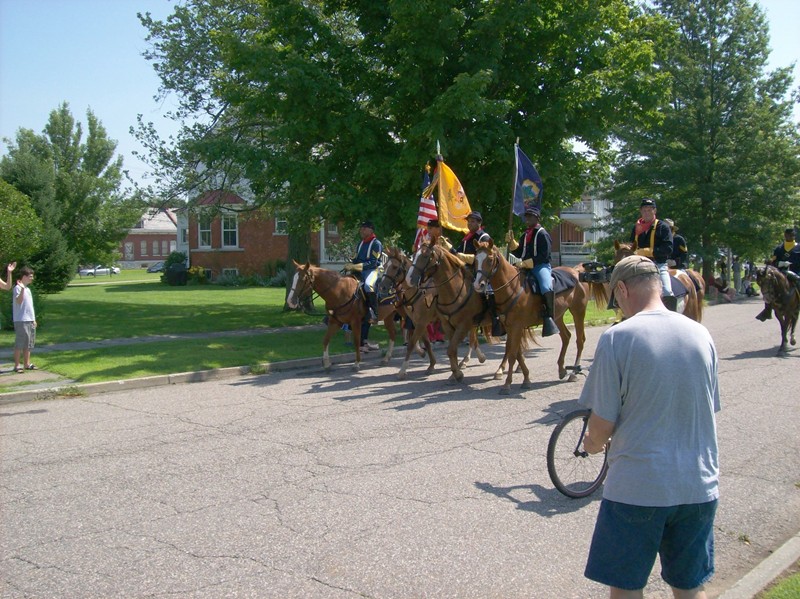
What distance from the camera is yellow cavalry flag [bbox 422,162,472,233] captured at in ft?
49.9

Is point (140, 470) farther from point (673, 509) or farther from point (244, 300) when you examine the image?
point (244, 300)

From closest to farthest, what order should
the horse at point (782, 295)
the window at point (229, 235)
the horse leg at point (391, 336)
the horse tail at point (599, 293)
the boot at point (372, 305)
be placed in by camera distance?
the horse tail at point (599, 293) → the boot at point (372, 305) → the horse leg at point (391, 336) → the horse at point (782, 295) → the window at point (229, 235)

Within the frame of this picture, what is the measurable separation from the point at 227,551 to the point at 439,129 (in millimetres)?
12635

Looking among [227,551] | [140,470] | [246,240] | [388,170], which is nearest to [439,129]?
[388,170]

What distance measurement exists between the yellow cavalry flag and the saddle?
8.68 feet

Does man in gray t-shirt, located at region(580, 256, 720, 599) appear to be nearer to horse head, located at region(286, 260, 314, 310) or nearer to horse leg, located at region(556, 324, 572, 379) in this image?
horse leg, located at region(556, 324, 572, 379)

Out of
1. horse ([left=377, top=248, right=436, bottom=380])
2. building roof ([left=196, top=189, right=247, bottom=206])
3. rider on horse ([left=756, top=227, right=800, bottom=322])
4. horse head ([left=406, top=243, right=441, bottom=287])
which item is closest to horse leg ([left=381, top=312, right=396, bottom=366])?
horse ([left=377, top=248, right=436, bottom=380])

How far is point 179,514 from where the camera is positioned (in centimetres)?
620

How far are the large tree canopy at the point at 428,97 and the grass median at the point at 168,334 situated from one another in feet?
11.0

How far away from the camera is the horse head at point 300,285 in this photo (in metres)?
14.1

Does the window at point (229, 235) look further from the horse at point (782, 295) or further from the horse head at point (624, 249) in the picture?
the horse head at point (624, 249)

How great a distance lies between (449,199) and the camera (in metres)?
15.4

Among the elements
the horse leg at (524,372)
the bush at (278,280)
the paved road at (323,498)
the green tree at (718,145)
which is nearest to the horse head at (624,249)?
the horse leg at (524,372)

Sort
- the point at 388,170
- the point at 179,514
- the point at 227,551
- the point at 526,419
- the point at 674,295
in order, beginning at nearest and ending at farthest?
1. the point at 227,551
2. the point at 179,514
3. the point at 526,419
4. the point at 674,295
5. the point at 388,170
